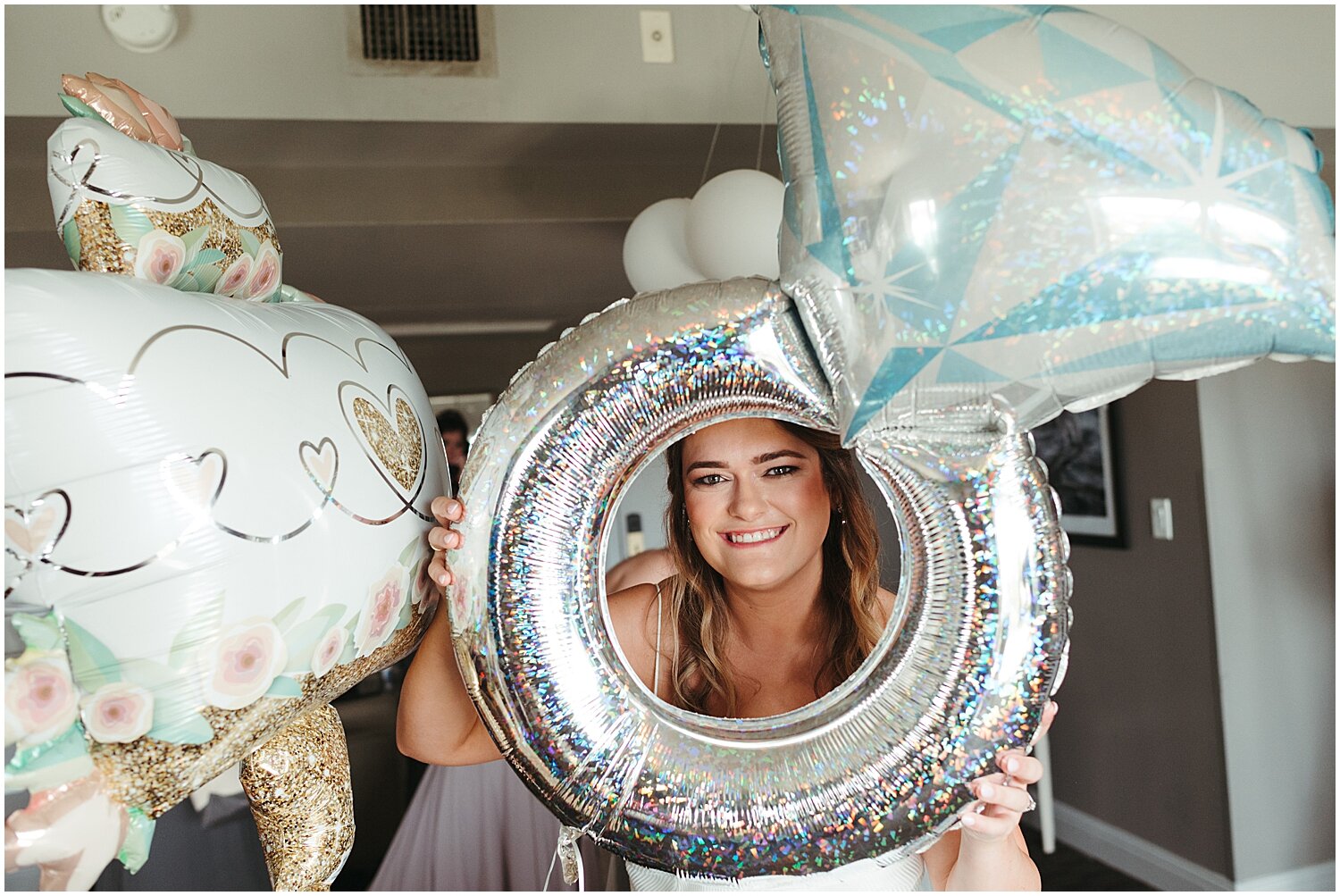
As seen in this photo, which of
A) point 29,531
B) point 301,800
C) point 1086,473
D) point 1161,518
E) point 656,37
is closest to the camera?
point 29,531

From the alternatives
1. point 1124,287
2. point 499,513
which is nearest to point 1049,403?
point 1124,287

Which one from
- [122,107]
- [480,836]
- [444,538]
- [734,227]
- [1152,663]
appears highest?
[734,227]

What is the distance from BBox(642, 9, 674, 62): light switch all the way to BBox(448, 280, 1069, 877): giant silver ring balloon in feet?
5.10

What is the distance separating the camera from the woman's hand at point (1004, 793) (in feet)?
2.44

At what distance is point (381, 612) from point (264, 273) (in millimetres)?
269

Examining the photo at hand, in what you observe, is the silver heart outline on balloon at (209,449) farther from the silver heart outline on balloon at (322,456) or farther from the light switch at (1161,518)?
the light switch at (1161,518)

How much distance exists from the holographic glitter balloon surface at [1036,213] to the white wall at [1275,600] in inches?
101

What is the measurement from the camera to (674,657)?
4.35 feet

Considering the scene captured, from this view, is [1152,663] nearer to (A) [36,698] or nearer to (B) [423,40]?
(B) [423,40]

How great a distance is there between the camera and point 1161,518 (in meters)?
3.10

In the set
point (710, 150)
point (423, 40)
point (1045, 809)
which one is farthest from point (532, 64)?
point (1045, 809)

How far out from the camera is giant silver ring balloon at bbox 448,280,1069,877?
0.73 m

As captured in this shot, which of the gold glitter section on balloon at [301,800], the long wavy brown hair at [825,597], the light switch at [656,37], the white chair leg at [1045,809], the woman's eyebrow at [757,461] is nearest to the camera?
the gold glitter section on balloon at [301,800]

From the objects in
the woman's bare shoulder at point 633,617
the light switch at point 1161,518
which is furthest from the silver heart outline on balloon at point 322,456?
the light switch at point 1161,518
